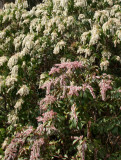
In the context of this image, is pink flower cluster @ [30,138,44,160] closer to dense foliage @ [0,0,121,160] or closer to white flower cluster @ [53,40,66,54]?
dense foliage @ [0,0,121,160]

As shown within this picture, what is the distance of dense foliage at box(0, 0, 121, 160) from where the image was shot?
223 cm

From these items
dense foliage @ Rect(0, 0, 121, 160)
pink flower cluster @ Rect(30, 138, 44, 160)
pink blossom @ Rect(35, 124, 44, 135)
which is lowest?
pink flower cluster @ Rect(30, 138, 44, 160)

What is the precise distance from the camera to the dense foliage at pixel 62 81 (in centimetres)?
223

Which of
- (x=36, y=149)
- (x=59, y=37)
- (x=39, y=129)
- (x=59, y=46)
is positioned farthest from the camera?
(x=59, y=37)

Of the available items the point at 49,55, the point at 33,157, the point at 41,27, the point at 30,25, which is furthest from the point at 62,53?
the point at 33,157

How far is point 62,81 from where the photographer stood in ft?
6.98

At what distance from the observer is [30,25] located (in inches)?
143

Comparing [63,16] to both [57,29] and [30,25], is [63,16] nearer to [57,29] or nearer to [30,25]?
[57,29]

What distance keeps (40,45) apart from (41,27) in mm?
385

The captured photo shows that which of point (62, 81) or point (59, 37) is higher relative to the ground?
point (59, 37)

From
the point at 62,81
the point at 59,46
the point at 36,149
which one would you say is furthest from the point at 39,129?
the point at 59,46

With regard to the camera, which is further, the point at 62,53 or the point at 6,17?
the point at 6,17

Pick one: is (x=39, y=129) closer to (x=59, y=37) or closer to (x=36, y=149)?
(x=36, y=149)

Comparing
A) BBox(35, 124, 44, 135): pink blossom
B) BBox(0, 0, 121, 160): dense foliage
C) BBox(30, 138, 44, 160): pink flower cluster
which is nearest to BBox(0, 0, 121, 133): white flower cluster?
BBox(0, 0, 121, 160): dense foliage
